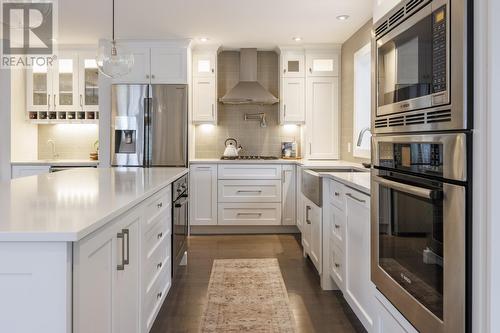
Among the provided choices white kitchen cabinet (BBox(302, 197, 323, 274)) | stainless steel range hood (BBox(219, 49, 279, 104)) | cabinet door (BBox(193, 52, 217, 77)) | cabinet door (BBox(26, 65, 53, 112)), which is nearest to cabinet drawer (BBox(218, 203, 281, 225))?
white kitchen cabinet (BBox(302, 197, 323, 274))

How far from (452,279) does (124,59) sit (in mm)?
2810

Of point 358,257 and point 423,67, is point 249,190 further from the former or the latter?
point 423,67

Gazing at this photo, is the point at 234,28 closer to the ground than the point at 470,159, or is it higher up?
higher up

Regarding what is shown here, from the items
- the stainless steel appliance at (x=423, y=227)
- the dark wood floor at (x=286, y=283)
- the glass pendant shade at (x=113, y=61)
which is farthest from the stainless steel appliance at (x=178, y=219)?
the stainless steel appliance at (x=423, y=227)

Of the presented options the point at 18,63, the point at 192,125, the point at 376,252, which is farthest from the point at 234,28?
the point at 376,252

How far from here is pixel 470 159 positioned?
39.5 inches

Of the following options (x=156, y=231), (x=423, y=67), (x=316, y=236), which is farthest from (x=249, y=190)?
(x=423, y=67)

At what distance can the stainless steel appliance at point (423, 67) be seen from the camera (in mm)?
1000

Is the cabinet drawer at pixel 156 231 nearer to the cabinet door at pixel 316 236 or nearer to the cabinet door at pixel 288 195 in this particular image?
the cabinet door at pixel 316 236

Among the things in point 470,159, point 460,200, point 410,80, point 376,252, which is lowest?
point 376,252

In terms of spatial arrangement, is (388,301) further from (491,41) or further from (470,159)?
(491,41)

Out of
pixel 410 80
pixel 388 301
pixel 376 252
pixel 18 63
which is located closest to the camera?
pixel 410 80

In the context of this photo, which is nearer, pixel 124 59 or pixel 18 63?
pixel 124 59

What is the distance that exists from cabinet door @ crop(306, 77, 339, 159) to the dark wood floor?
4.40 ft
